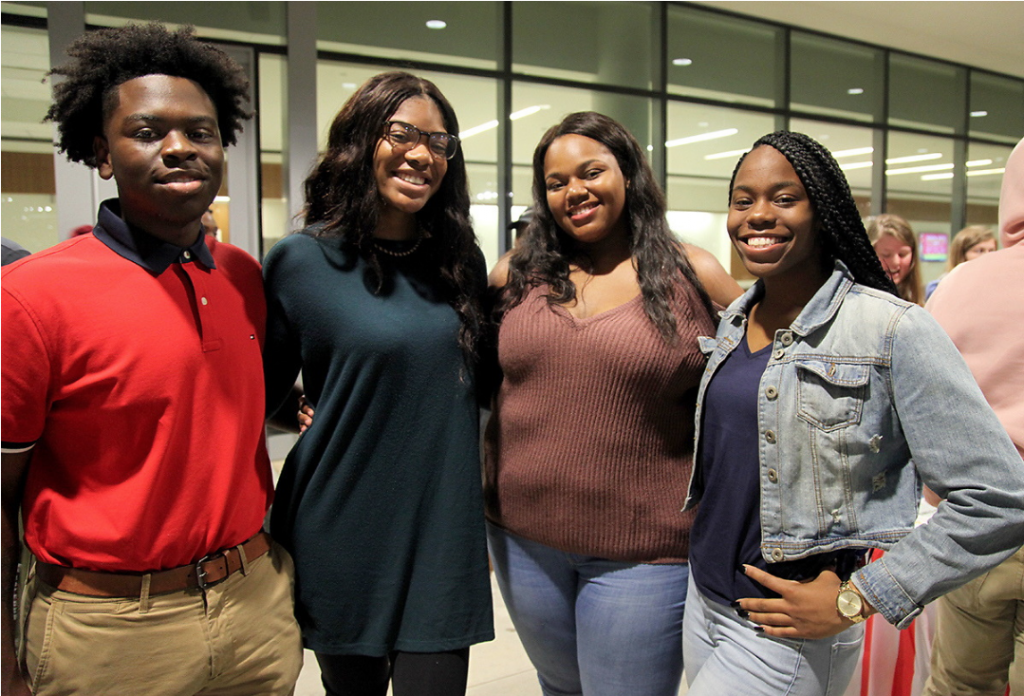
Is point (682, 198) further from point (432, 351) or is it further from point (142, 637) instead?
point (142, 637)

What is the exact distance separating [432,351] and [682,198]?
6.66 m

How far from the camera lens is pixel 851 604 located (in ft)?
3.93

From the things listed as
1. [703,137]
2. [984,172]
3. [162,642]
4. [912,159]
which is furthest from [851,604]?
[984,172]

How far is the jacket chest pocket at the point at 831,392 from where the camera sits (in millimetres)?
1194

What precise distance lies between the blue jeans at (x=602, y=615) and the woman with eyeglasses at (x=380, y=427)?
11 centimetres

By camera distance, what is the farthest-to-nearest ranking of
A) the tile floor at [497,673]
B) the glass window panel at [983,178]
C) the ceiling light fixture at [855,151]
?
the glass window panel at [983,178]
the ceiling light fixture at [855,151]
the tile floor at [497,673]

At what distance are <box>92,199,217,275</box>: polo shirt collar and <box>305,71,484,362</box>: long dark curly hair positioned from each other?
15.1 inches

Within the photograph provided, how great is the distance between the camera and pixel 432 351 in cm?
157

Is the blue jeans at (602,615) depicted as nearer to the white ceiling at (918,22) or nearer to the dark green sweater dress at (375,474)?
the dark green sweater dress at (375,474)

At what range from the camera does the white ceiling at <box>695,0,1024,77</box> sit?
7.50 metres

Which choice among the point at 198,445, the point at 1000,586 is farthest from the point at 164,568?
the point at 1000,586

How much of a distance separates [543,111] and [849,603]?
20.8 ft

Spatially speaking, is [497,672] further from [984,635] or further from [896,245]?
[896,245]

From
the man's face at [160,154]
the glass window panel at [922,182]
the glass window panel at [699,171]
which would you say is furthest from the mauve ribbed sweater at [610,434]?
the glass window panel at [922,182]
